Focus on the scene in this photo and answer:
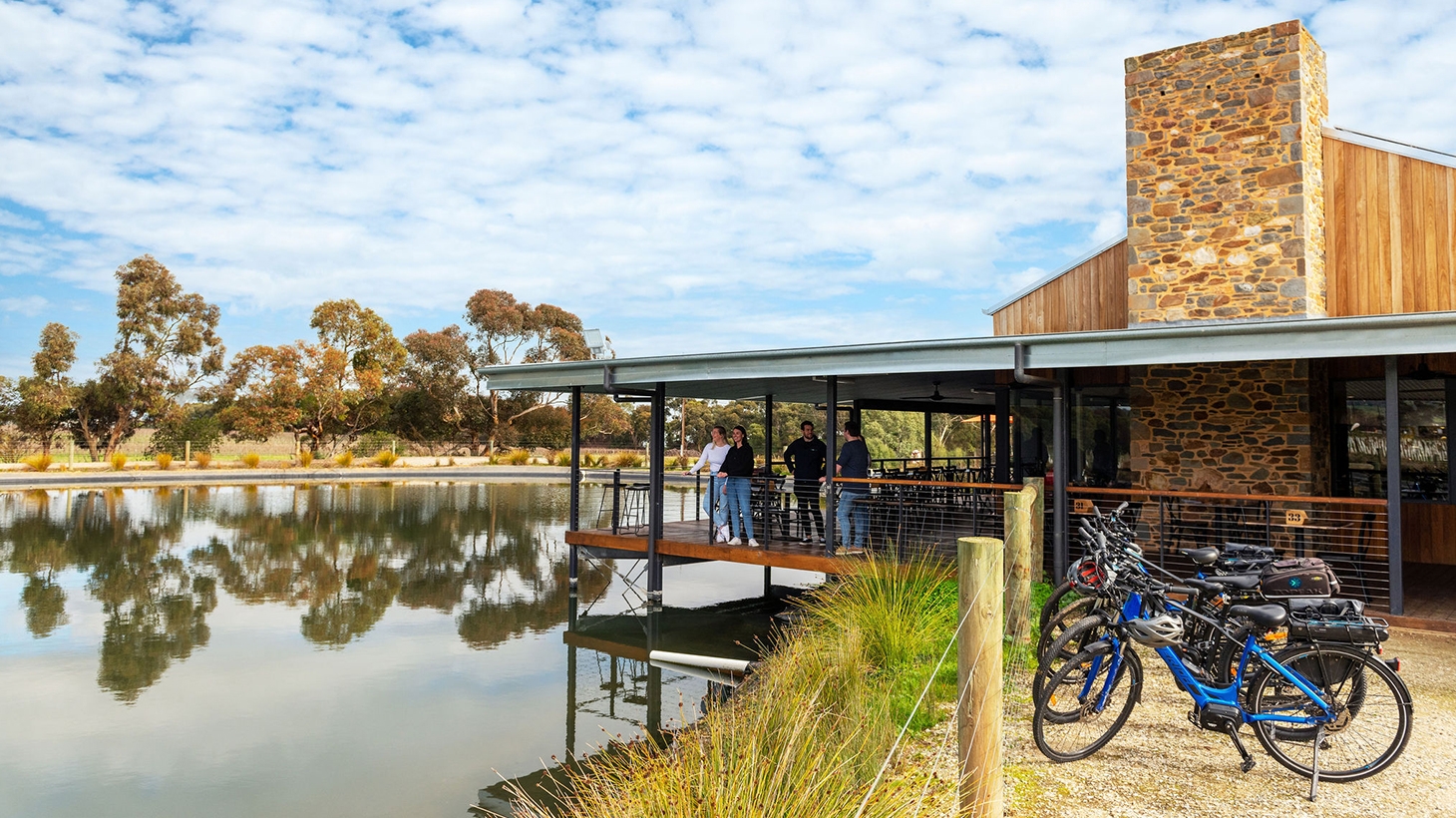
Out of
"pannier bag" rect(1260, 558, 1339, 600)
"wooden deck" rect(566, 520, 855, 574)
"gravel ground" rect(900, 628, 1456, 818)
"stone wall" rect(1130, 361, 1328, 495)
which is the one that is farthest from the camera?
"wooden deck" rect(566, 520, 855, 574)

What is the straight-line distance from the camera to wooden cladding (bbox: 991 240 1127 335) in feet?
40.0

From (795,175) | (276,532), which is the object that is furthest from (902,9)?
(795,175)

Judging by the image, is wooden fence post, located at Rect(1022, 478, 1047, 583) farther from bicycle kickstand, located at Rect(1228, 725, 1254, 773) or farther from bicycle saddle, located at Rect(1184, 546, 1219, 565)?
bicycle kickstand, located at Rect(1228, 725, 1254, 773)

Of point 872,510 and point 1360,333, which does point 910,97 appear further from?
point 1360,333

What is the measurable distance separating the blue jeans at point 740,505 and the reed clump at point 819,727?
2.72 metres

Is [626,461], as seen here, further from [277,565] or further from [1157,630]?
[1157,630]

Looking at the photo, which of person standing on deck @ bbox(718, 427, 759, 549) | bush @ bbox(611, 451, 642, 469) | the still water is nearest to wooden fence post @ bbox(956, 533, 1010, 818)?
the still water

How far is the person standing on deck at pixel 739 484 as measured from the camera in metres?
11.0

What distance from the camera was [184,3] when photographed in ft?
64.3

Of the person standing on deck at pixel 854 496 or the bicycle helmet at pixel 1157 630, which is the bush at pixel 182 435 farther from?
the bicycle helmet at pixel 1157 630

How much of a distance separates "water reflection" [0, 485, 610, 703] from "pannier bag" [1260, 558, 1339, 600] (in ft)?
26.2

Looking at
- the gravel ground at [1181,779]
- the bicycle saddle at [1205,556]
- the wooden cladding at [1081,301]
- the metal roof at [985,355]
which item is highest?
the wooden cladding at [1081,301]

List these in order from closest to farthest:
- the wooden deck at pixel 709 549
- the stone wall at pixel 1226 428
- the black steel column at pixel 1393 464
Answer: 1. the black steel column at pixel 1393 464
2. the stone wall at pixel 1226 428
3. the wooden deck at pixel 709 549

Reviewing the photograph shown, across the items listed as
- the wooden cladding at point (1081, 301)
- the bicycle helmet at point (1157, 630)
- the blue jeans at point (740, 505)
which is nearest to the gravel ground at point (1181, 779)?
the bicycle helmet at point (1157, 630)
